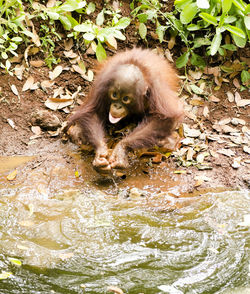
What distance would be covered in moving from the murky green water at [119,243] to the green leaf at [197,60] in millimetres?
2157

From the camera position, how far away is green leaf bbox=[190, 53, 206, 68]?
17.6 ft

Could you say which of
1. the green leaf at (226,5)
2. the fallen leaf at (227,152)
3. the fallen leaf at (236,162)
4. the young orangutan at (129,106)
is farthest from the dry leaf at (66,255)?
the green leaf at (226,5)

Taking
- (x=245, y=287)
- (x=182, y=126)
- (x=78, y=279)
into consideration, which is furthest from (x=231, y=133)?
(x=78, y=279)

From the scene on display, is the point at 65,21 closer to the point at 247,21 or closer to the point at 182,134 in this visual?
the point at 182,134

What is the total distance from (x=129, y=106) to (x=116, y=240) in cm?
139

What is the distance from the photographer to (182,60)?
530 centimetres

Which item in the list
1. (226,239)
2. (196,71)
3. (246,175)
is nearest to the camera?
(226,239)

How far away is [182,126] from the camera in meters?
4.84

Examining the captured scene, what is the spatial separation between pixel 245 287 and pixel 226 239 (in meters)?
0.53

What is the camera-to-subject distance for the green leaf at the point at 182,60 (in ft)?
17.3

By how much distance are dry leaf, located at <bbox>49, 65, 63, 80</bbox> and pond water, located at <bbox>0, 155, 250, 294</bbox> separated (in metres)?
1.54

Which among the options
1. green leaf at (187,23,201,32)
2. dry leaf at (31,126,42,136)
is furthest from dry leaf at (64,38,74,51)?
green leaf at (187,23,201,32)

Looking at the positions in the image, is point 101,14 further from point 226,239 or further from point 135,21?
point 226,239

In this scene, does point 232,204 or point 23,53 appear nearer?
point 232,204
